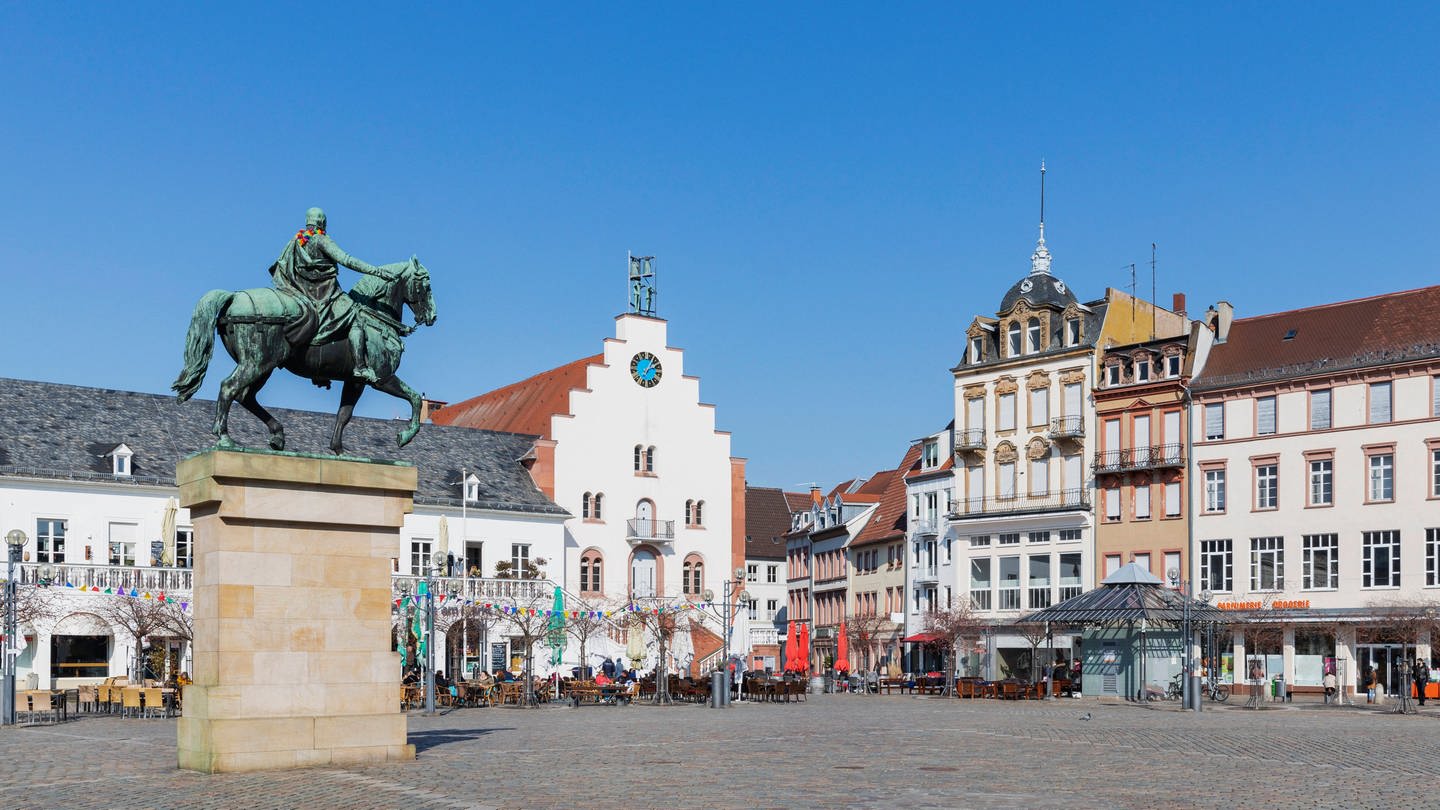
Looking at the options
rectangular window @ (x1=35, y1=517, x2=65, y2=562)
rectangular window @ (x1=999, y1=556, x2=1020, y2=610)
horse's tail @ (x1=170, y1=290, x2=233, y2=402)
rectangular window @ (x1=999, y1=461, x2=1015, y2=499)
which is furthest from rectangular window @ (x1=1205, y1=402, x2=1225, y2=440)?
horse's tail @ (x1=170, y1=290, x2=233, y2=402)

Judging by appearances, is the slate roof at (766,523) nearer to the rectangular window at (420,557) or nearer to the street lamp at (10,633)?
the rectangular window at (420,557)

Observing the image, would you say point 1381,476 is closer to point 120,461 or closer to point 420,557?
point 420,557

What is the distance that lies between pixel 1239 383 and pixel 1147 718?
97.5ft

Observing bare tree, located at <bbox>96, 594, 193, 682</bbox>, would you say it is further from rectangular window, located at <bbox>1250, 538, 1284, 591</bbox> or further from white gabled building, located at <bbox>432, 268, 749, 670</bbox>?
rectangular window, located at <bbox>1250, 538, 1284, 591</bbox>

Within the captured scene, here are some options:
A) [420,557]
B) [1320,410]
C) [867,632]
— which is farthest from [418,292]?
[867,632]

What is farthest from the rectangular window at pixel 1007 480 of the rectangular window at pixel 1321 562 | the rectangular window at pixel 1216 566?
the rectangular window at pixel 1321 562

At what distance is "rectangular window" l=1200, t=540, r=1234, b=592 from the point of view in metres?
66.9

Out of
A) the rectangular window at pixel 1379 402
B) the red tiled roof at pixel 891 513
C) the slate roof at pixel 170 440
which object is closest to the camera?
the slate roof at pixel 170 440

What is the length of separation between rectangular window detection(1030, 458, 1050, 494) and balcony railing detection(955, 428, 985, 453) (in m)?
3.00

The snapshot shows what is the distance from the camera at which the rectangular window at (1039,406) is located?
73.9 meters

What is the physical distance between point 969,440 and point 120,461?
3638cm

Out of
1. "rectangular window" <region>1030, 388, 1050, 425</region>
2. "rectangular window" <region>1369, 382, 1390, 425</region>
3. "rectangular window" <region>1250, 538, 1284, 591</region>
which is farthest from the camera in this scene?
"rectangular window" <region>1030, 388, 1050, 425</region>

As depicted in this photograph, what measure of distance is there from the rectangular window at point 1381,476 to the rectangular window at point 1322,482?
1.48 meters

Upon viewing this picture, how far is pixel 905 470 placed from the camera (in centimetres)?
9062
